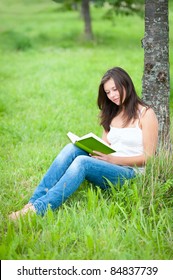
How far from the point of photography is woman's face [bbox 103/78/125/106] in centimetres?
454

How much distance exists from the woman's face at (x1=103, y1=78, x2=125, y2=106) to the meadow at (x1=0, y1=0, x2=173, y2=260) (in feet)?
1.94

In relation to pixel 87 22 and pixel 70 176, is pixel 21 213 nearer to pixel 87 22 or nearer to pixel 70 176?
pixel 70 176

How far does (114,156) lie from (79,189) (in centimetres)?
51

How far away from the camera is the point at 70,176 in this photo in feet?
13.8

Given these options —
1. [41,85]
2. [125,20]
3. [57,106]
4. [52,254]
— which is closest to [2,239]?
[52,254]

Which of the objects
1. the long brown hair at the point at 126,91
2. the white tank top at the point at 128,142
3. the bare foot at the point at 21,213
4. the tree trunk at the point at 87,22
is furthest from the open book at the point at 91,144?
the tree trunk at the point at 87,22

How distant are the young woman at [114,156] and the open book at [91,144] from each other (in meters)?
0.06

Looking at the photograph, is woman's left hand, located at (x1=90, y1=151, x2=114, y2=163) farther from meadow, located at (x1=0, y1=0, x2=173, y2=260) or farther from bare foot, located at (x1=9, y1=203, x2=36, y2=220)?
bare foot, located at (x1=9, y1=203, x2=36, y2=220)

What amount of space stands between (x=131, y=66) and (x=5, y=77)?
8.75 feet

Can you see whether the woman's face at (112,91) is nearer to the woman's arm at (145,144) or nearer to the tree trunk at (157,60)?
the woman's arm at (145,144)

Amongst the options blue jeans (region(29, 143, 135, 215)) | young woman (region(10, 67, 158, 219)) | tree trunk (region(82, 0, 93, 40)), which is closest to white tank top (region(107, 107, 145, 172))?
young woman (region(10, 67, 158, 219))

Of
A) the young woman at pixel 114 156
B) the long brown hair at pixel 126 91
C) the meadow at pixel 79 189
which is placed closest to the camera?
the meadow at pixel 79 189

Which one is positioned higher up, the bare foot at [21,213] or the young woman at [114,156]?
the young woman at [114,156]

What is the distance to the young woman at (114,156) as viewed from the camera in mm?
4211
